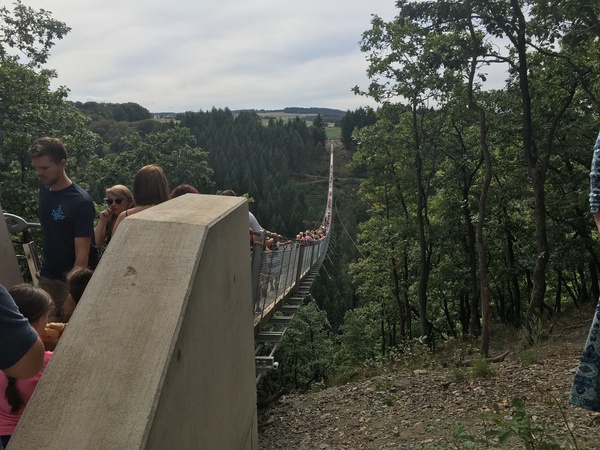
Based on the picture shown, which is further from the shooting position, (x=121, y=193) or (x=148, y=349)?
(x=121, y=193)

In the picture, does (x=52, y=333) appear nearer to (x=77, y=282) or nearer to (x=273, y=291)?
(x=77, y=282)

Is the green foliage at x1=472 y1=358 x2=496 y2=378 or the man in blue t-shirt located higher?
the man in blue t-shirt

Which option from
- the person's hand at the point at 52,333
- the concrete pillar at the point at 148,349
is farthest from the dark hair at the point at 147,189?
the person's hand at the point at 52,333

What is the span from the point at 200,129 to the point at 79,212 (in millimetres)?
78120

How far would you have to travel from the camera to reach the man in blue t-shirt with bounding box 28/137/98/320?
293 centimetres

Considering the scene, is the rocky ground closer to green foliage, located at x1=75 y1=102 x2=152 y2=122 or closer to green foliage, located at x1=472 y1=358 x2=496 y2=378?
green foliage, located at x1=472 y1=358 x2=496 y2=378

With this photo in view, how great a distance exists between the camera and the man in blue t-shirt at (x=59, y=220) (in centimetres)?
293

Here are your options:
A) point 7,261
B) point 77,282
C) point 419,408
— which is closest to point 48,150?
point 7,261

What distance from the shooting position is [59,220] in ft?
9.84

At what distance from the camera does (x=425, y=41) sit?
1395 centimetres

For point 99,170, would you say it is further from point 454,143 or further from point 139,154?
point 454,143

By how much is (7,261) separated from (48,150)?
0.67 m

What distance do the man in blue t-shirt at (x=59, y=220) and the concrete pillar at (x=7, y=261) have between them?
0.17 m

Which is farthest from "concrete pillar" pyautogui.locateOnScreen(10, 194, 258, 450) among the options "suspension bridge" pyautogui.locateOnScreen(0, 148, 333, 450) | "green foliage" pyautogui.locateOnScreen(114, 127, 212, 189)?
"green foliage" pyautogui.locateOnScreen(114, 127, 212, 189)
